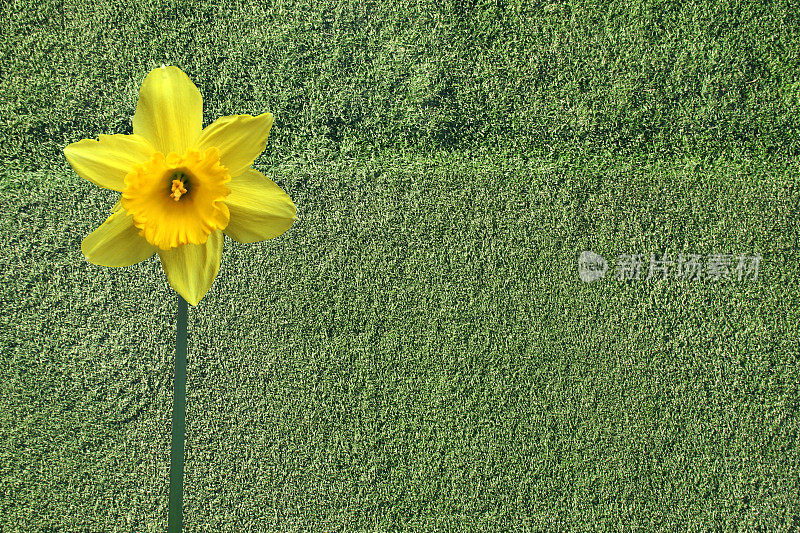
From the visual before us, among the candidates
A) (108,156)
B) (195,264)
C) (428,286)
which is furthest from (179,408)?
(428,286)

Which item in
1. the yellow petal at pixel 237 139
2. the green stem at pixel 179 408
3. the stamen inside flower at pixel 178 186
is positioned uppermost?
the yellow petal at pixel 237 139

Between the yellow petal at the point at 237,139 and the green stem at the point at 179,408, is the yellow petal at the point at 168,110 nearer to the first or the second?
the yellow petal at the point at 237,139

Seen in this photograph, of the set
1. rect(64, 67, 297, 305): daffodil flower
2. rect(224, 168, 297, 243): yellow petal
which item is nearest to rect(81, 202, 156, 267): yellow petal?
rect(64, 67, 297, 305): daffodil flower

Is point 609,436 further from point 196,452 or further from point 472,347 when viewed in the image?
point 196,452

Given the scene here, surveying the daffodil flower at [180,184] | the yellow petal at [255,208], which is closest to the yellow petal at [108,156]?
the daffodil flower at [180,184]

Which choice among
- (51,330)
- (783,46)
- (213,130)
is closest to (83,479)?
(51,330)

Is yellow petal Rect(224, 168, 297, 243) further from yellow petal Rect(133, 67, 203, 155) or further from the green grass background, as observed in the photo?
the green grass background

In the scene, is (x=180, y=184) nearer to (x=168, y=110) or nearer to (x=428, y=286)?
(x=168, y=110)
